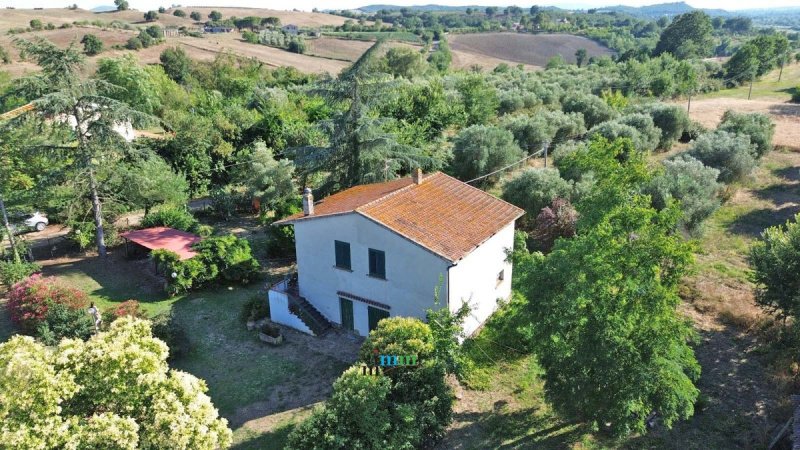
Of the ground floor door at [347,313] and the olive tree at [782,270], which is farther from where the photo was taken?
the ground floor door at [347,313]

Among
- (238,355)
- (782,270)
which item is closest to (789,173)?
(782,270)

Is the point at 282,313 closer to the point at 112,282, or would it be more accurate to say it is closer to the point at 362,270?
the point at 362,270

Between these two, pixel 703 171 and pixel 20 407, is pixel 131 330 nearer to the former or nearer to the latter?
pixel 20 407

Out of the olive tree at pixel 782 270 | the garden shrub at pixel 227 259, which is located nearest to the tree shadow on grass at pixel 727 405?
the olive tree at pixel 782 270

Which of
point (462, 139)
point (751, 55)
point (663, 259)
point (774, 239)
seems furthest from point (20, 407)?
point (751, 55)

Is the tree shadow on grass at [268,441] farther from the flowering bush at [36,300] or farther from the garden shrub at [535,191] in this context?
the garden shrub at [535,191]

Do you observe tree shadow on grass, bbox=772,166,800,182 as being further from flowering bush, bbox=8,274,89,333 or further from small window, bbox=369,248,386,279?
flowering bush, bbox=8,274,89,333
